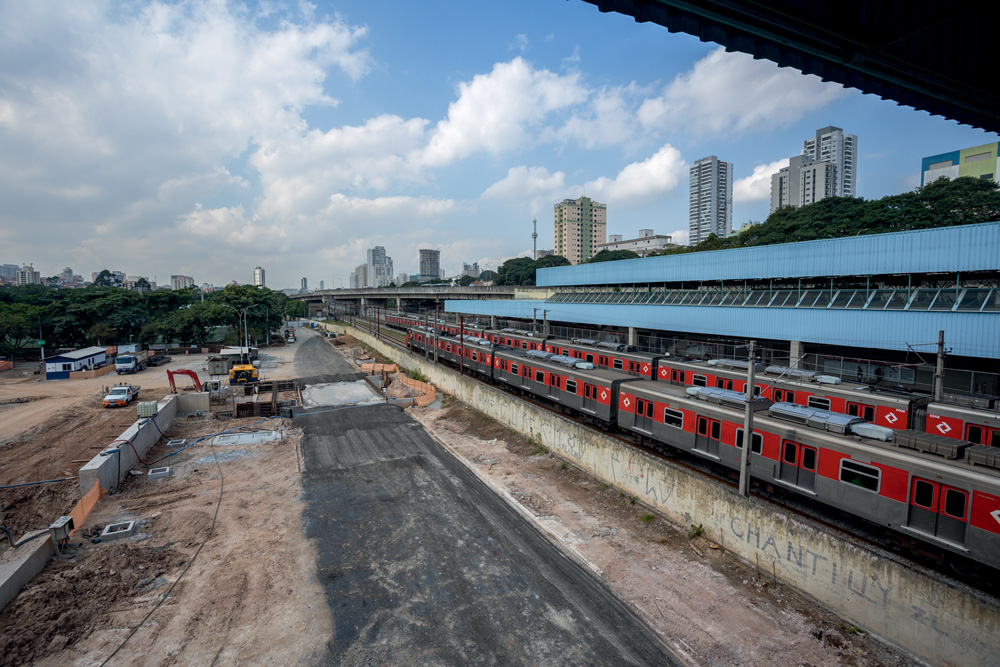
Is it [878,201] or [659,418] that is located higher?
[878,201]

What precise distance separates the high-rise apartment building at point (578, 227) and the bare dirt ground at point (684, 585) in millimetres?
182587

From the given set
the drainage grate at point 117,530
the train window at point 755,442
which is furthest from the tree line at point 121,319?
the train window at point 755,442

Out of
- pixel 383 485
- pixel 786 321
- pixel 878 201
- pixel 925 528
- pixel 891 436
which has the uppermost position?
pixel 878 201

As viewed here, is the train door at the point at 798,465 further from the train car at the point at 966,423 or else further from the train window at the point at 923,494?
the train car at the point at 966,423

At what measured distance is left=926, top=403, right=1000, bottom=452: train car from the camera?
531 inches

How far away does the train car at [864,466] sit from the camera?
29.2 feet

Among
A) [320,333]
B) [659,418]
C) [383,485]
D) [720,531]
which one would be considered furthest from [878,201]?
[320,333]

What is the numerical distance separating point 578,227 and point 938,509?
634ft

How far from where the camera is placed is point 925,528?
9625 mm

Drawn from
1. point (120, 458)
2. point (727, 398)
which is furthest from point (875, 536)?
point (120, 458)

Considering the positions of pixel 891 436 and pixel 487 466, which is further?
pixel 487 466

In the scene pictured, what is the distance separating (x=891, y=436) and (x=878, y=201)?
189 ft

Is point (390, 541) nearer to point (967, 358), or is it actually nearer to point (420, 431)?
point (420, 431)

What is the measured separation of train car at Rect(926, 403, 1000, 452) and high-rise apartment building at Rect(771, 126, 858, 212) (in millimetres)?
191671
